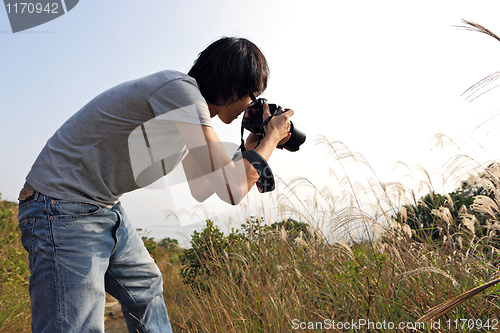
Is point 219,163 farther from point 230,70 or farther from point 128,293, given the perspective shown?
point 128,293

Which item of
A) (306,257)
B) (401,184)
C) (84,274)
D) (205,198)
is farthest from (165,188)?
(401,184)

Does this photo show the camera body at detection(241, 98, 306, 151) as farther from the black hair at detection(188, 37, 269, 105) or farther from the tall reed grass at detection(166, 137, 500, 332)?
the tall reed grass at detection(166, 137, 500, 332)

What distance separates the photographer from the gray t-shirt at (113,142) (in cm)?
130

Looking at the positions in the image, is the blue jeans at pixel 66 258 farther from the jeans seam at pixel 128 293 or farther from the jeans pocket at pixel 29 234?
the jeans seam at pixel 128 293

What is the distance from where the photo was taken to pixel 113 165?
1.40 metres

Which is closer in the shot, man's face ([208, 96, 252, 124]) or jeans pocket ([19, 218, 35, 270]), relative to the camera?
jeans pocket ([19, 218, 35, 270])

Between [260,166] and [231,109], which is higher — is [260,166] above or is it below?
below

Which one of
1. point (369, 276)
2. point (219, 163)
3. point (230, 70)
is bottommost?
point (369, 276)

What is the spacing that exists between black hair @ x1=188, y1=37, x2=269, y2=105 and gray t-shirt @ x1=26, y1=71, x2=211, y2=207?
183 millimetres

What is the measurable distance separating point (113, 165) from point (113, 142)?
10 cm

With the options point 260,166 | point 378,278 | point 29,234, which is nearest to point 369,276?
point 378,278

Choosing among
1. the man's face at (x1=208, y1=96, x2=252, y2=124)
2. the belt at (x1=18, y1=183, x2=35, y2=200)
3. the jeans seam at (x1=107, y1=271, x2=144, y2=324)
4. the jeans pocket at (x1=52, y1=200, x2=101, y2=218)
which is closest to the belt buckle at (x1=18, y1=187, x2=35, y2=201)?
the belt at (x1=18, y1=183, x2=35, y2=200)

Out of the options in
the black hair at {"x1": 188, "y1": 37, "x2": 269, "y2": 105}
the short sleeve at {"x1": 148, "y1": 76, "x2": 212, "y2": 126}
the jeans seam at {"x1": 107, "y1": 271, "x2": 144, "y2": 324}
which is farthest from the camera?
the jeans seam at {"x1": 107, "y1": 271, "x2": 144, "y2": 324}

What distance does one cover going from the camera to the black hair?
1485 mm
